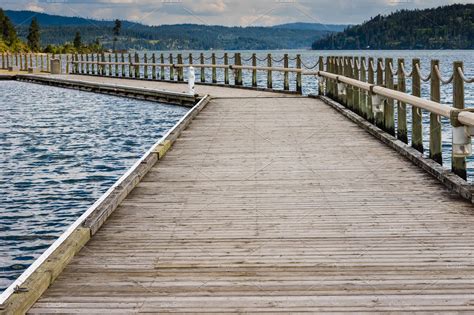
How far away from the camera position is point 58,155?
58.5 feet

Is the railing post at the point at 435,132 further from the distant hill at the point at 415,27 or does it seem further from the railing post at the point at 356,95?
the distant hill at the point at 415,27

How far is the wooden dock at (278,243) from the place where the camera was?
4.68 meters

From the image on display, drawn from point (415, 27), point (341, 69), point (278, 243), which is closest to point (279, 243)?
point (278, 243)

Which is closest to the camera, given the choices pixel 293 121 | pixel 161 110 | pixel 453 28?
pixel 293 121

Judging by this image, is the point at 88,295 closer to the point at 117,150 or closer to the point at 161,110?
the point at 117,150

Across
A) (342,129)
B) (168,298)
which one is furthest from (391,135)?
(168,298)

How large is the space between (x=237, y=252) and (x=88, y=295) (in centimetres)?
134

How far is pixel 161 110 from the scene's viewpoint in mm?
29125

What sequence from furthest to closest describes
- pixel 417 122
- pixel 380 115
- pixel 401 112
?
pixel 380 115 → pixel 401 112 → pixel 417 122

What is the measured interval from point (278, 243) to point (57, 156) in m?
12.5

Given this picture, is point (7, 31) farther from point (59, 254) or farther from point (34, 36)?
point (59, 254)

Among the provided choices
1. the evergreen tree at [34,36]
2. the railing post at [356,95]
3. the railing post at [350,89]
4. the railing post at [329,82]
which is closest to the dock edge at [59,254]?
the railing post at [356,95]

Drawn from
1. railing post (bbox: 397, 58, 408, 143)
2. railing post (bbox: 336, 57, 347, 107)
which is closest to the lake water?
railing post (bbox: 336, 57, 347, 107)

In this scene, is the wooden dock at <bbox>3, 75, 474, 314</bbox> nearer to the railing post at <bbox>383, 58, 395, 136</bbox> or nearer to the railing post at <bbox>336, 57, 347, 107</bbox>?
the railing post at <bbox>383, 58, 395, 136</bbox>
